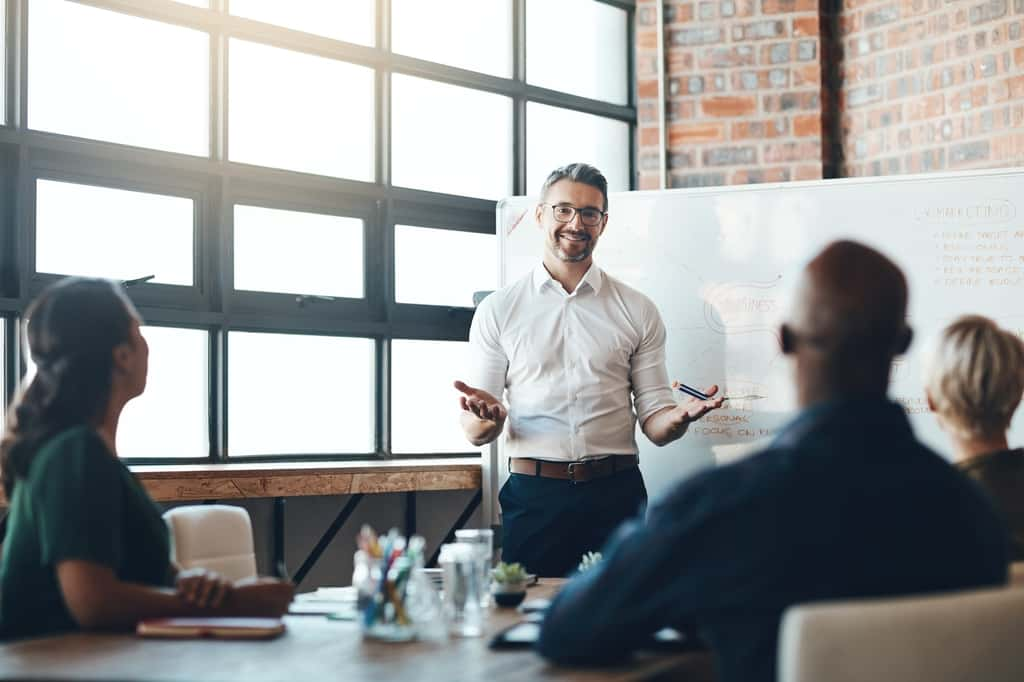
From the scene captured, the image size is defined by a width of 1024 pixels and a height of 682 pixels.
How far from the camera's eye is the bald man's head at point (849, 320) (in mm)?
1520

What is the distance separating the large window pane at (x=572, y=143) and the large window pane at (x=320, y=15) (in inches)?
31.9

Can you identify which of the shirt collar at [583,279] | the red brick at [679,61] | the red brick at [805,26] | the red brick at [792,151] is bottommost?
the shirt collar at [583,279]

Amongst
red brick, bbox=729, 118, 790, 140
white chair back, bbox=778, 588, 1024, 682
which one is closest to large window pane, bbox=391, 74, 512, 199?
red brick, bbox=729, 118, 790, 140

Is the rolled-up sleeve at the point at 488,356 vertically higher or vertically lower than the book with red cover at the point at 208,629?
higher

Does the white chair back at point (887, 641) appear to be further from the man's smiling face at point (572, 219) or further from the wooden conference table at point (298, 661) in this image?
the man's smiling face at point (572, 219)

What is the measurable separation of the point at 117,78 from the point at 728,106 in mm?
2386

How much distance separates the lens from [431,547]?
4.84 metres

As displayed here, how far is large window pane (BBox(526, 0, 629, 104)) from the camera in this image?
17.2ft

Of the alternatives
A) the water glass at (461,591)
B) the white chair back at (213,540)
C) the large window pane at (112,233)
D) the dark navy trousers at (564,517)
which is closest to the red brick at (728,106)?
the dark navy trousers at (564,517)

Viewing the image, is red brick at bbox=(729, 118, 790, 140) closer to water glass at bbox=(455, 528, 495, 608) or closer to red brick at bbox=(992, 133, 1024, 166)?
red brick at bbox=(992, 133, 1024, 166)

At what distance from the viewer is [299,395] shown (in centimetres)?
458

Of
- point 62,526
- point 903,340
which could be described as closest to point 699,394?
point 903,340

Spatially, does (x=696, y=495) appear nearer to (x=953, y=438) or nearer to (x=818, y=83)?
(x=953, y=438)

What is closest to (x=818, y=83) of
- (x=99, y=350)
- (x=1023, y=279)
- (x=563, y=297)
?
(x=1023, y=279)
